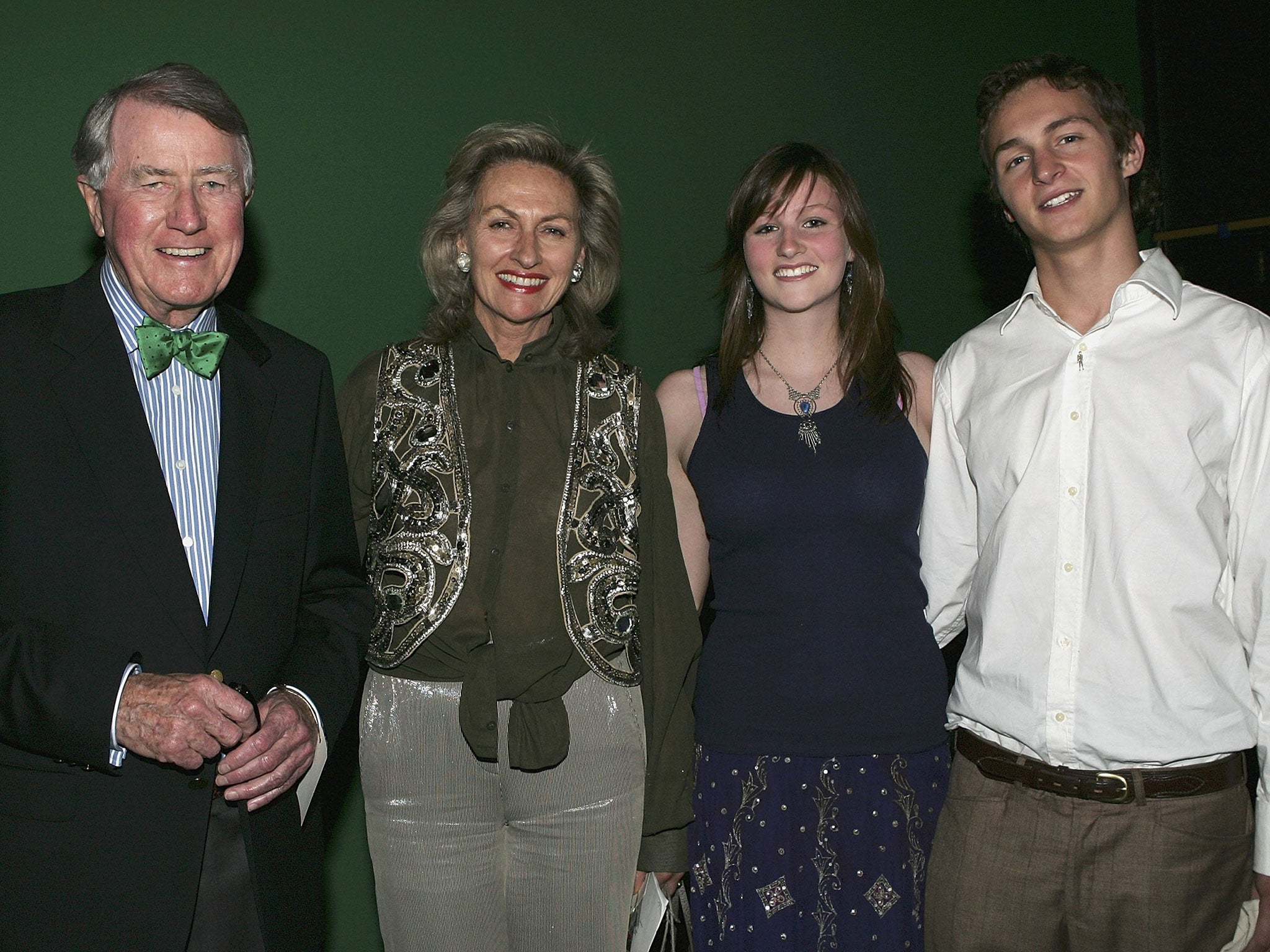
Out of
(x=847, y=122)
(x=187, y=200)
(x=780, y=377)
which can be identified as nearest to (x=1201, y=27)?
(x=847, y=122)

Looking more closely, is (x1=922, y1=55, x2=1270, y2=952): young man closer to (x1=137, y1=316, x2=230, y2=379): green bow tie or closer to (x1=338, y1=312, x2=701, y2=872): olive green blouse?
(x1=338, y1=312, x2=701, y2=872): olive green blouse

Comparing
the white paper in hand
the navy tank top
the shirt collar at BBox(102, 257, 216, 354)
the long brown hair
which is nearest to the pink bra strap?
the long brown hair

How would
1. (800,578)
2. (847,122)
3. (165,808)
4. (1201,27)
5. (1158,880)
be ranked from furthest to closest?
1. (1201,27)
2. (847,122)
3. (800,578)
4. (1158,880)
5. (165,808)

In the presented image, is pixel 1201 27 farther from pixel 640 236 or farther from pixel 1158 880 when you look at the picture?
pixel 1158 880

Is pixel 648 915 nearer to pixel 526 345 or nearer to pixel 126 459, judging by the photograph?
pixel 526 345

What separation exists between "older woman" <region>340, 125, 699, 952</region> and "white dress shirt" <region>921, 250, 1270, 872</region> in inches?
26.4

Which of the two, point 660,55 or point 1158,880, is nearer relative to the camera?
point 1158,880

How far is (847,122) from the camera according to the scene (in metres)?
3.95

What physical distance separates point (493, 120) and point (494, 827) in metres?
1.94

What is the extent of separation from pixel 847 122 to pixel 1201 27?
1.57m

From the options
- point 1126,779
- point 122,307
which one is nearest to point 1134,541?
point 1126,779

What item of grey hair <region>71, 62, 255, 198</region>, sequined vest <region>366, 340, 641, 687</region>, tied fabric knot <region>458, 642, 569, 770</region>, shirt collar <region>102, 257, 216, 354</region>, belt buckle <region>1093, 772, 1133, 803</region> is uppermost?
grey hair <region>71, 62, 255, 198</region>

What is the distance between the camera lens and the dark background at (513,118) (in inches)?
102

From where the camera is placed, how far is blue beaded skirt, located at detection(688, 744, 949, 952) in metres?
2.31
